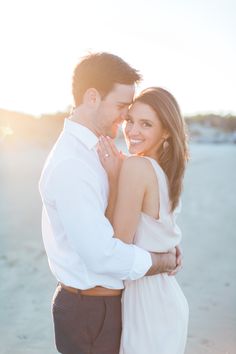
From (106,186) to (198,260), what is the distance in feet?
17.4

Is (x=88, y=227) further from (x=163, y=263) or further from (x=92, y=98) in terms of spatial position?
(x=92, y=98)

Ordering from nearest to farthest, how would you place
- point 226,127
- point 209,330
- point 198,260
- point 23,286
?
point 209,330, point 23,286, point 198,260, point 226,127

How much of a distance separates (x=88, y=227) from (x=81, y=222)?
0.12 feet

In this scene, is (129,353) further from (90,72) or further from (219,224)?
(219,224)

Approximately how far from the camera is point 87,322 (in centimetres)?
256

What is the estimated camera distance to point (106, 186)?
253cm

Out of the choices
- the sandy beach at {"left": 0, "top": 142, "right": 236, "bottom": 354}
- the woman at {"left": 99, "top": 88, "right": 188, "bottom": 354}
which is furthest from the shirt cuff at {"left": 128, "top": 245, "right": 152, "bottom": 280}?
the sandy beach at {"left": 0, "top": 142, "right": 236, "bottom": 354}

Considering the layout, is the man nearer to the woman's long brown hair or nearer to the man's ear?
the man's ear

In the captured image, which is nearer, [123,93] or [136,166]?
[136,166]

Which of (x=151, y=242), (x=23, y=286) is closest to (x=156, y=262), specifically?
(x=151, y=242)

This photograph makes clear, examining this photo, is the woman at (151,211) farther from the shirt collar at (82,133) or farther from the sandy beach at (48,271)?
the sandy beach at (48,271)

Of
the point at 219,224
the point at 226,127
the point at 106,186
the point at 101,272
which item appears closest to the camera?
the point at 101,272

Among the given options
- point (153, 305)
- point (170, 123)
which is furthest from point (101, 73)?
point (153, 305)

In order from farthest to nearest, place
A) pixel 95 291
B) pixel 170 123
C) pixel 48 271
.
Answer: pixel 48 271 → pixel 170 123 → pixel 95 291
